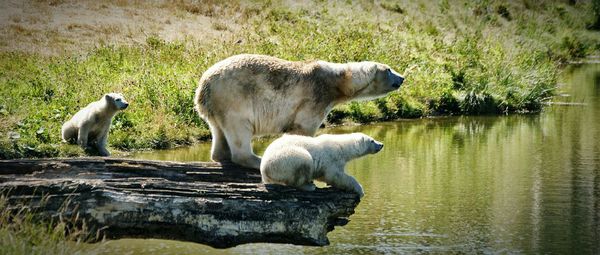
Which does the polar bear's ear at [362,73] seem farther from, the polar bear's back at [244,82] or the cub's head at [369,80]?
the polar bear's back at [244,82]

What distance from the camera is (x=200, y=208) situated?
10.5 meters

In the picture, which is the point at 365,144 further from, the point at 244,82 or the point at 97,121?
the point at 97,121

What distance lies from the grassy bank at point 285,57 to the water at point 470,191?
1.38 metres

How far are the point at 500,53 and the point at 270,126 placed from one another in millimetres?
18724

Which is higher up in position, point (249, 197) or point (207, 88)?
point (207, 88)

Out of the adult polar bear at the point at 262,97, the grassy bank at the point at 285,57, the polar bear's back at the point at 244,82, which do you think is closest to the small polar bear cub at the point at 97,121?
the grassy bank at the point at 285,57

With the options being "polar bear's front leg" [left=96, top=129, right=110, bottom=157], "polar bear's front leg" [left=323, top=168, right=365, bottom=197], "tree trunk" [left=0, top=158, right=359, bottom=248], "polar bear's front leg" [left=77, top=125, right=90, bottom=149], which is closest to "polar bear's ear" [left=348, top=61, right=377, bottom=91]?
"polar bear's front leg" [left=323, top=168, right=365, bottom=197]

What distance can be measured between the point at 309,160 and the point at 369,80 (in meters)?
2.12

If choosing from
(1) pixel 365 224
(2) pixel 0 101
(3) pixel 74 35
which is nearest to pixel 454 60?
(3) pixel 74 35

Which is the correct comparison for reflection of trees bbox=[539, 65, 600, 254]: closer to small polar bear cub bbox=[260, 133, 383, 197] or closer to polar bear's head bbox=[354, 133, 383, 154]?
polar bear's head bbox=[354, 133, 383, 154]

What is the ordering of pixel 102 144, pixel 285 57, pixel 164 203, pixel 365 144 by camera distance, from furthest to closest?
pixel 285 57 → pixel 102 144 → pixel 365 144 → pixel 164 203

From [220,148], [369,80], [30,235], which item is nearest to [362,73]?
[369,80]

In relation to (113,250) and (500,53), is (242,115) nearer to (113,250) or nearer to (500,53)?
(113,250)

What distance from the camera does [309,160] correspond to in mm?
10516
